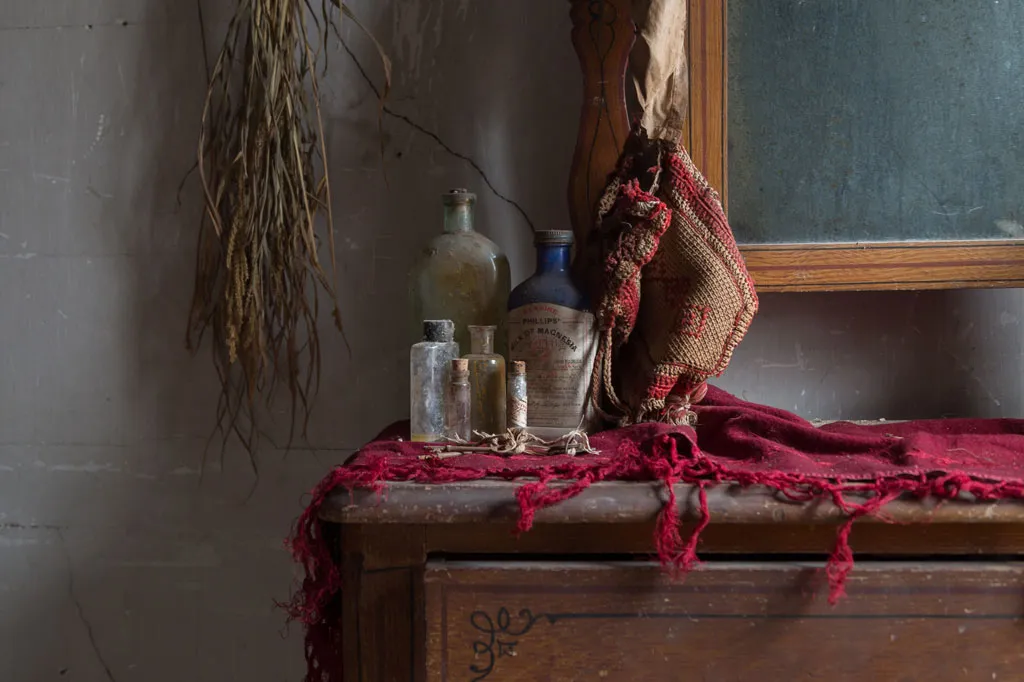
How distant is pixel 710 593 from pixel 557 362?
12.2 inches

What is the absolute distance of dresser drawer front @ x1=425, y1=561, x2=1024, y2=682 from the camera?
2.39 ft

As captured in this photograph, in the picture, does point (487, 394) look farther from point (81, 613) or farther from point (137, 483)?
point (81, 613)

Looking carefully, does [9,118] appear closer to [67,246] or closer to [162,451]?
[67,246]

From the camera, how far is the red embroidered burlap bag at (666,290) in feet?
3.11

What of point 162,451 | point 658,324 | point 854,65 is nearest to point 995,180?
point 854,65

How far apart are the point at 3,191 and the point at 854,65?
4.07 ft

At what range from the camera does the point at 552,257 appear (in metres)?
0.98

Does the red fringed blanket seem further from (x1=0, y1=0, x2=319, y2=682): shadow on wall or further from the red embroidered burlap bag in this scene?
(x1=0, y1=0, x2=319, y2=682): shadow on wall

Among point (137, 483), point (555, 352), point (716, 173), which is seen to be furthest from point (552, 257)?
point (137, 483)

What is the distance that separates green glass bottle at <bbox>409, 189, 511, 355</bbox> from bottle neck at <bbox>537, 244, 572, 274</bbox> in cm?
12

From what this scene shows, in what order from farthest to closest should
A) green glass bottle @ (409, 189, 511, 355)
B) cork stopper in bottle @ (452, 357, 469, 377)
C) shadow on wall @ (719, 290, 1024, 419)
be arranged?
shadow on wall @ (719, 290, 1024, 419)
green glass bottle @ (409, 189, 511, 355)
cork stopper in bottle @ (452, 357, 469, 377)

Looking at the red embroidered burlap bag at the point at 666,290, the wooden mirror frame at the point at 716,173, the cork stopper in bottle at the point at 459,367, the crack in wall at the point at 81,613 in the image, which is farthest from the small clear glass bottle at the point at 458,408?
the crack in wall at the point at 81,613

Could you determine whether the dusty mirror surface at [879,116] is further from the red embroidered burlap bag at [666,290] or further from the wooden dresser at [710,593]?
the wooden dresser at [710,593]

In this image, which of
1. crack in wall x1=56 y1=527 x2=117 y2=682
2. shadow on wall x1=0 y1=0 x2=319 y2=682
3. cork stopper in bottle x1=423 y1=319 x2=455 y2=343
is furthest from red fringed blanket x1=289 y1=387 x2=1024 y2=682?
crack in wall x1=56 y1=527 x2=117 y2=682
